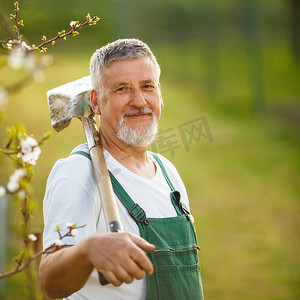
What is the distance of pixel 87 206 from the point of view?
5.42ft

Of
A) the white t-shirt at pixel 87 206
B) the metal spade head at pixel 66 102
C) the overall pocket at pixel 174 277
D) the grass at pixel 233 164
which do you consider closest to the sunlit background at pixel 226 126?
the grass at pixel 233 164

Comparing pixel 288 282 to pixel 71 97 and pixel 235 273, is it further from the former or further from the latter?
pixel 71 97

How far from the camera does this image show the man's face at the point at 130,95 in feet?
6.26

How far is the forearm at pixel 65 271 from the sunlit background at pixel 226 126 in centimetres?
94

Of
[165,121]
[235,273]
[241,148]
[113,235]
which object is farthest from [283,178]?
[113,235]

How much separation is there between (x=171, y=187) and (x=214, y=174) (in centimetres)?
645

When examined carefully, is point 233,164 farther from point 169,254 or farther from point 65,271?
point 65,271

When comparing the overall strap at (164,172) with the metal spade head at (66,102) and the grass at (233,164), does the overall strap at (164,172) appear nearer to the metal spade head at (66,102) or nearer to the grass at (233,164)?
the metal spade head at (66,102)

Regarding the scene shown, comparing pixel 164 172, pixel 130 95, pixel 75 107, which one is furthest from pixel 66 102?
pixel 164 172

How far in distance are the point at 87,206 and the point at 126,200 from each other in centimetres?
18

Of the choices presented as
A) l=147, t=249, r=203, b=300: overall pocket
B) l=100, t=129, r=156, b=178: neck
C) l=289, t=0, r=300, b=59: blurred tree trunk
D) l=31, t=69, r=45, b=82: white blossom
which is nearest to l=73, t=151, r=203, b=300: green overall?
l=147, t=249, r=203, b=300: overall pocket

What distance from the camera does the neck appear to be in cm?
198

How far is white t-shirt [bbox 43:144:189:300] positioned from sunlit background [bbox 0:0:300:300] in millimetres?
579

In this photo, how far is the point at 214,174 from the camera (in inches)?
331
